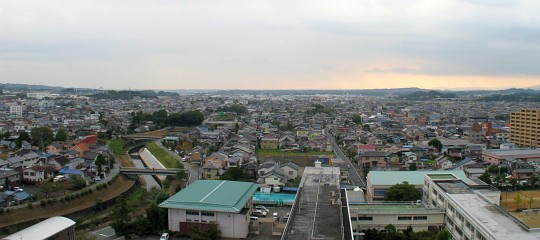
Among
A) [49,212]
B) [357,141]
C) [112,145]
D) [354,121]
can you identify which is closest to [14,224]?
[49,212]

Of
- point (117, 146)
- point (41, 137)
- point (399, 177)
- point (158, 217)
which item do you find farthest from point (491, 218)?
point (41, 137)

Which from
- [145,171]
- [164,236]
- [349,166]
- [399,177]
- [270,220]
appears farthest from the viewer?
[349,166]

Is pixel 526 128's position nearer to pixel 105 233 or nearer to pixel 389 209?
pixel 389 209

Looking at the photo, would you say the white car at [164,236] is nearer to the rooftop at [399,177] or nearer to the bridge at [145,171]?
the rooftop at [399,177]

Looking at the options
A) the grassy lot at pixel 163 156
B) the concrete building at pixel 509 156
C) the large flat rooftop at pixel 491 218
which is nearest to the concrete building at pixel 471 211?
the large flat rooftop at pixel 491 218

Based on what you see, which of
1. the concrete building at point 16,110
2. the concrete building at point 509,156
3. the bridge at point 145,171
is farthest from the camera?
the concrete building at point 16,110

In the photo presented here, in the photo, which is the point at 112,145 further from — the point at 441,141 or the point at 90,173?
the point at 441,141

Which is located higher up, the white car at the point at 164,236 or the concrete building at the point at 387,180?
the concrete building at the point at 387,180
